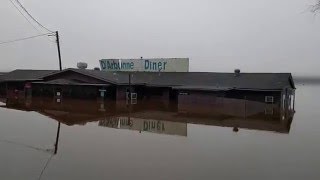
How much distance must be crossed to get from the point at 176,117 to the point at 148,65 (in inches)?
775

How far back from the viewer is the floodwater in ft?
40.0

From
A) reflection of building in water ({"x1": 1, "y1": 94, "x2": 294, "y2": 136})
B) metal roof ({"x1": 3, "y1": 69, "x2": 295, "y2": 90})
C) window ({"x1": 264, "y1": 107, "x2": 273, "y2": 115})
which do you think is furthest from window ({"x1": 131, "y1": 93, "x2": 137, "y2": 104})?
window ({"x1": 264, "y1": 107, "x2": 273, "y2": 115})

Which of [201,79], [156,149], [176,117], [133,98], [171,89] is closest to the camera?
[156,149]

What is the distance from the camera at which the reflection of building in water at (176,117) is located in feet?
79.5

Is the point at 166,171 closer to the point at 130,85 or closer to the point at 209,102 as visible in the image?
the point at 209,102

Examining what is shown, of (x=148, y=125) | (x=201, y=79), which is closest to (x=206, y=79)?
(x=201, y=79)

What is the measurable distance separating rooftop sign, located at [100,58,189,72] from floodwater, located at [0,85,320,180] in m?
19.9

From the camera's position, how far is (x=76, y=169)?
40.6 feet

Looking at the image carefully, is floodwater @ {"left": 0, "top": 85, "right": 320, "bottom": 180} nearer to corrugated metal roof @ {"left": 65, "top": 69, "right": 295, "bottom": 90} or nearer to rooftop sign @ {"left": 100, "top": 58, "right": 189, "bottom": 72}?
corrugated metal roof @ {"left": 65, "top": 69, "right": 295, "bottom": 90}

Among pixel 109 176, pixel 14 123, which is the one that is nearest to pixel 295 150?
pixel 109 176

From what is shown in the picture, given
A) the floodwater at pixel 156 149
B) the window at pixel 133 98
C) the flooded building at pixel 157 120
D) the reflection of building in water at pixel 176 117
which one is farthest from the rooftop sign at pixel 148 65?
the floodwater at pixel 156 149

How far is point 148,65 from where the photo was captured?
47969mm

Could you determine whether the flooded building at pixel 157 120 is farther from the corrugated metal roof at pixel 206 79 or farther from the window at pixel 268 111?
the corrugated metal roof at pixel 206 79

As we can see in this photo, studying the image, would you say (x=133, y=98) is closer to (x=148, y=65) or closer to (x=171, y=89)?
(x=171, y=89)
